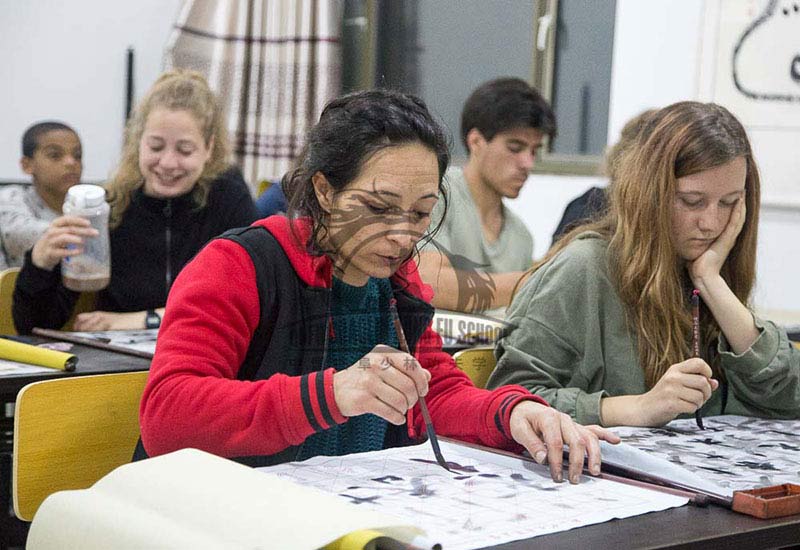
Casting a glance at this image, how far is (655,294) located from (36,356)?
1029 mm

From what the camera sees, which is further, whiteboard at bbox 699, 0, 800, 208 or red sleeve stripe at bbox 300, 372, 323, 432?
whiteboard at bbox 699, 0, 800, 208

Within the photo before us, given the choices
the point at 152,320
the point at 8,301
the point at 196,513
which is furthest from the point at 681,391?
the point at 8,301

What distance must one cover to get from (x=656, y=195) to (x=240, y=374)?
2.31 ft

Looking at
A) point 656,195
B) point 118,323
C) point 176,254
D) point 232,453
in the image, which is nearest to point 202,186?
point 176,254

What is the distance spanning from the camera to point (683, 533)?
1025mm

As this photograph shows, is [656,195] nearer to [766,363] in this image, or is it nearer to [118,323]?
[766,363]

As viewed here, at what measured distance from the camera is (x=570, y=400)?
163cm

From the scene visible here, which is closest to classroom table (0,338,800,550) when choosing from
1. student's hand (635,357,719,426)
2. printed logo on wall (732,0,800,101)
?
student's hand (635,357,719,426)

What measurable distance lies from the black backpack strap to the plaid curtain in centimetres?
320

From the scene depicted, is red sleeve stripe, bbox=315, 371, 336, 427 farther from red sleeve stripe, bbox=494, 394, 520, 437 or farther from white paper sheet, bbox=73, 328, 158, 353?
white paper sheet, bbox=73, 328, 158, 353

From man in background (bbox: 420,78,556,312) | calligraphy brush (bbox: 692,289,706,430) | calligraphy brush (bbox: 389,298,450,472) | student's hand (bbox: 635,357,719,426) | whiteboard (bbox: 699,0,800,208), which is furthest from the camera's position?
whiteboard (bbox: 699,0,800,208)

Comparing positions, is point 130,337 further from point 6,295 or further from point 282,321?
point 282,321

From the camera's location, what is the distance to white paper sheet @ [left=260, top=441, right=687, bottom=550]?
1007 mm

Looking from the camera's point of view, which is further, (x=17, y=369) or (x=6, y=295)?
(x=6, y=295)
